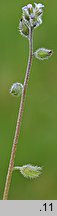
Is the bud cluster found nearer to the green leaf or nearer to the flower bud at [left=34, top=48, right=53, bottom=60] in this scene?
the flower bud at [left=34, top=48, right=53, bottom=60]

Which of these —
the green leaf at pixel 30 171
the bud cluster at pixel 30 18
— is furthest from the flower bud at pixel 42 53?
the green leaf at pixel 30 171

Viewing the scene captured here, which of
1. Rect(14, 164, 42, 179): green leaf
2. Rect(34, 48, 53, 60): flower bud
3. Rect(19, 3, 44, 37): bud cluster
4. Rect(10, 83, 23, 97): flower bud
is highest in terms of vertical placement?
Rect(19, 3, 44, 37): bud cluster

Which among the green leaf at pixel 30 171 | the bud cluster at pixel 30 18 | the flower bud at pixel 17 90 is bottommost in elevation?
the green leaf at pixel 30 171

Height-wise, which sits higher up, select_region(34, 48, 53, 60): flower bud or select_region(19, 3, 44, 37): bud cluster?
select_region(19, 3, 44, 37): bud cluster

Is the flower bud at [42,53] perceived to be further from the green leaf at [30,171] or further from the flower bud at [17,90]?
the green leaf at [30,171]

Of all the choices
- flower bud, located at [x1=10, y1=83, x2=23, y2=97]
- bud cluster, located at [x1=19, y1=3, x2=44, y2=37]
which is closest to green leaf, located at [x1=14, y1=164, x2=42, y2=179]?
flower bud, located at [x1=10, y1=83, x2=23, y2=97]

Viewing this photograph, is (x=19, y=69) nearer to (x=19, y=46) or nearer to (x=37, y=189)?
(x=19, y=46)

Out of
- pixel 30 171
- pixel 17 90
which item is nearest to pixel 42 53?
pixel 17 90

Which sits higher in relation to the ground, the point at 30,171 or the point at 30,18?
the point at 30,18

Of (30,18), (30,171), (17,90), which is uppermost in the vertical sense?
(30,18)

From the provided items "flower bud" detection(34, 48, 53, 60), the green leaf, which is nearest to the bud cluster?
"flower bud" detection(34, 48, 53, 60)

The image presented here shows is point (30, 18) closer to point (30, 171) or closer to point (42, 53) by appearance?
point (42, 53)
